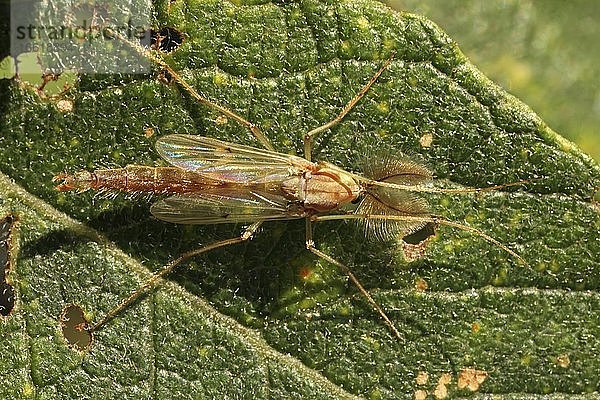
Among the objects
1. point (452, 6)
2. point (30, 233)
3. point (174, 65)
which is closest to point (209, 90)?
point (174, 65)

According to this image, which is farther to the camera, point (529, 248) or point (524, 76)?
point (524, 76)

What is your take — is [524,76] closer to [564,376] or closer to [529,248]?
[529,248]

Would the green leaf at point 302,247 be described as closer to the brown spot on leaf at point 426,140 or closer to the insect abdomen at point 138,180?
the brown spot on leaf at point 426,140

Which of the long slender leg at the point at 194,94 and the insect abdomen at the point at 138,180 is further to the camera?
the long slender leg at the point at 194,94

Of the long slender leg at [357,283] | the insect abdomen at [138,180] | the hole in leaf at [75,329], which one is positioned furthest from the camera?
the long slender leg at [357,283]

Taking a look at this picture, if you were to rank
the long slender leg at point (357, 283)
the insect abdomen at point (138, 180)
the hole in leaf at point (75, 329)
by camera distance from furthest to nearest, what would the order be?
the long slender leg at point (357, 283), the hole in leaf at point (75, 329), the insect abdomen at point (138, 180)

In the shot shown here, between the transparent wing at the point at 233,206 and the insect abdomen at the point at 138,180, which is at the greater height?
the insect abdomen at the point at 138,180

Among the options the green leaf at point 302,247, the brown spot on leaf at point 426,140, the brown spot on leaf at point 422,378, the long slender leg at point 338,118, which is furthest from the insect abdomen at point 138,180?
the brown spot on leaf at point 422,378
